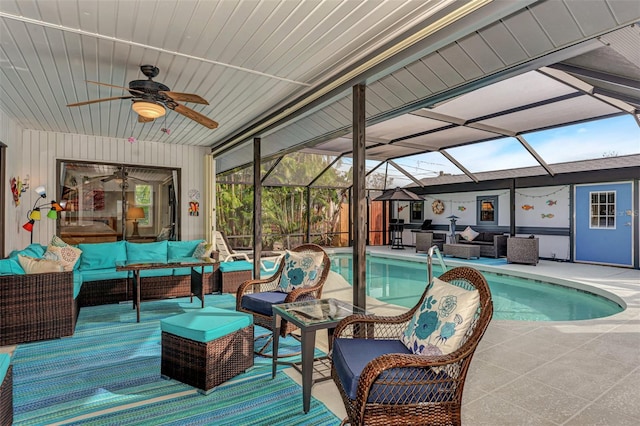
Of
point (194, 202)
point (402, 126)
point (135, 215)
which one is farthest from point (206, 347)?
point (402, 126)

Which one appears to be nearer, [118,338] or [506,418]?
[506,418]

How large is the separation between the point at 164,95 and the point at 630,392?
14.8 feet

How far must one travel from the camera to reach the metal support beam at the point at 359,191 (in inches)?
126

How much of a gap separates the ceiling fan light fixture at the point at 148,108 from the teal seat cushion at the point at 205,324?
81.8 inches

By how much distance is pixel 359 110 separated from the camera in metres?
3.21

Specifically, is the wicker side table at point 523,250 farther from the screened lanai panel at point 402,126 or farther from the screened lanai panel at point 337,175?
the screened lanai panel at point 337,175

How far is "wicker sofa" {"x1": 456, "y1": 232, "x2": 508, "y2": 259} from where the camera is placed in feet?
33.2

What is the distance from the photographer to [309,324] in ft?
7.74

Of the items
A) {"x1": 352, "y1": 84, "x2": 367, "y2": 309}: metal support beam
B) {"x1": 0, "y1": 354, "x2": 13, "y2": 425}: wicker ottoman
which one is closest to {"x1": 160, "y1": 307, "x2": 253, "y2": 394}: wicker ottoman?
{"x1": 0, "y1": 354, "x2": 13, "y2": 425}: wicker ottoman

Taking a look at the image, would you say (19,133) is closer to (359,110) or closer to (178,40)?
(178,40)

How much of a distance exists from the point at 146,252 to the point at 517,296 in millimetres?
6426

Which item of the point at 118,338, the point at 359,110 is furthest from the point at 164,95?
the point at 118,338

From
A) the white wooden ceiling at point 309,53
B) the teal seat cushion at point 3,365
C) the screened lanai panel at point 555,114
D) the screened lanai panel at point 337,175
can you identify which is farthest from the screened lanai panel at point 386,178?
the teal seat cushion at point 3,365

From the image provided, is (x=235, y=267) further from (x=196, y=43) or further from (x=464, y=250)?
(x=464, y=250)
